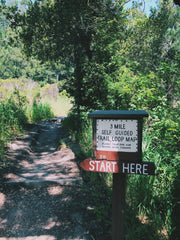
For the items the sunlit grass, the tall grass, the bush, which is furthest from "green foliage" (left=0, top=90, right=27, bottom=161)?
the sunlit grass

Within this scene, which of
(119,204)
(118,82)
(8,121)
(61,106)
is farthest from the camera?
(61,106)

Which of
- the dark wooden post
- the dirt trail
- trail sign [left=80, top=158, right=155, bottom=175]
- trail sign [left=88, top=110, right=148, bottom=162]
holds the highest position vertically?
trail sign [left=88, top=110, right=148, bottom=162]

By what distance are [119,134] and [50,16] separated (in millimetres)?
6519

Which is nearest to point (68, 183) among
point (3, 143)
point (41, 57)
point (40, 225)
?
point (40, 225)

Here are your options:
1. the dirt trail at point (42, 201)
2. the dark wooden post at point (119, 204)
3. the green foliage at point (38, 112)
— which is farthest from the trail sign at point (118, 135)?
the green foliage at point (38, 112)

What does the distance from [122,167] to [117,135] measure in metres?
0.27

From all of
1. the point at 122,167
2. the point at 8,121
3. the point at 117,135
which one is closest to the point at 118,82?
the point at 117,135

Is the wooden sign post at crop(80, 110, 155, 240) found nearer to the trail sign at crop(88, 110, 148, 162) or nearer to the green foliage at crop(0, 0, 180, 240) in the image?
the trail sign at crop(88, 110, 148, 162)

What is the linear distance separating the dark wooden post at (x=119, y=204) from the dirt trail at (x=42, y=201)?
2.20 ft

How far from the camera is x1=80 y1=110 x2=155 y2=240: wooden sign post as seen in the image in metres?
1.70

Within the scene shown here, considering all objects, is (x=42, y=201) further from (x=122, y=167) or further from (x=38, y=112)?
(x=38, y=112)

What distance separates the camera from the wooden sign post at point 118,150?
66.9 inches

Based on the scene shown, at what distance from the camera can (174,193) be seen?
107 inches

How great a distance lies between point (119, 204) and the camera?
71.4 inches
